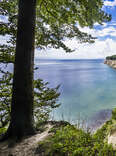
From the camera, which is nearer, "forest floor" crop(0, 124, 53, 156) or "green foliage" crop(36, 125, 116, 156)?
"green foliage" crop(36, 125, 116, 156)

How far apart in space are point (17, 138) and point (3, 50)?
115 inches

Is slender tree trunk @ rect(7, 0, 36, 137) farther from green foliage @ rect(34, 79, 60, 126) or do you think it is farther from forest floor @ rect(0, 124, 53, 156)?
green foliage @ rect(34, 79, 60, 126)

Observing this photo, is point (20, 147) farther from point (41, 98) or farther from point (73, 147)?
point (41, 98)

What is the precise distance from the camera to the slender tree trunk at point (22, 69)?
2508mm

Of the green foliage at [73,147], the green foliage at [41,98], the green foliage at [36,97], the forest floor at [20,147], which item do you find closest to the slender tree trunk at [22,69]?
the forest floor at [20,147]

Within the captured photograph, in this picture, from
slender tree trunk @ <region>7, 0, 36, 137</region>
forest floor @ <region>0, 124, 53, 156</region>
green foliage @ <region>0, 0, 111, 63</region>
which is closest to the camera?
forest floor @ <region>0, 124, 53, 156</region>

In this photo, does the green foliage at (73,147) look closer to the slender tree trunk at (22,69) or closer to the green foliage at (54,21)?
the slender tree trunk at (22,69)

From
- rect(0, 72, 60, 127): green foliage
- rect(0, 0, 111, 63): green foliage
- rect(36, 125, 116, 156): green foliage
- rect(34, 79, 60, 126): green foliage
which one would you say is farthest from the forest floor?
rect(0, 0, 111, 63): green foliage

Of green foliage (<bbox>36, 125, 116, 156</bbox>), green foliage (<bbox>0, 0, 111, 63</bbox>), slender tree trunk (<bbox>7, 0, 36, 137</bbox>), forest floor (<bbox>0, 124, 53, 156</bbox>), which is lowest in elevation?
forest floor (<bbox>0, 124, 53, 156</bbox>)

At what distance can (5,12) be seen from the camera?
342 centimetres

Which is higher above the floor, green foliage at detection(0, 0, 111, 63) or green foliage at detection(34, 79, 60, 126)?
green foliage at detection(0, 0, 111, 63)

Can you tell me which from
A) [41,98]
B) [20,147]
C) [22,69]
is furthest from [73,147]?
[41,98]

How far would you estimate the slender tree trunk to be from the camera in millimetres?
2508

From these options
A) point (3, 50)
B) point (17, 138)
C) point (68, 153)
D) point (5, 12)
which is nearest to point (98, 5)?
point (5, 12)
